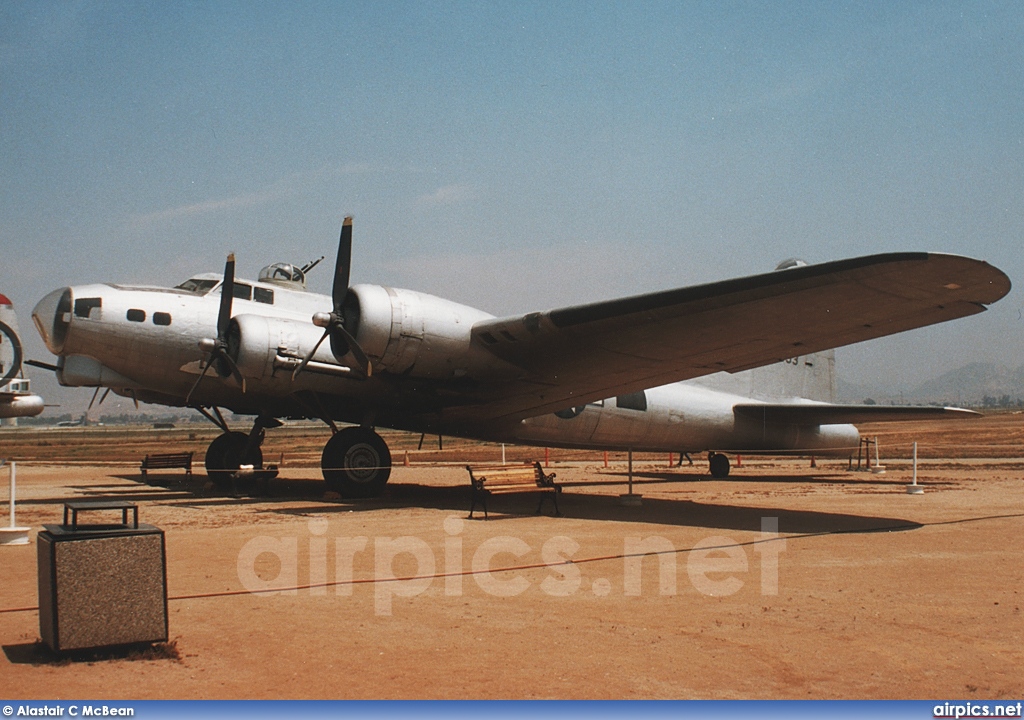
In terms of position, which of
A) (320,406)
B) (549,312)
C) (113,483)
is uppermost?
(549,312)

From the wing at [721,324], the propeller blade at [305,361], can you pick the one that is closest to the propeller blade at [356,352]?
the propeller blade at [305,361]

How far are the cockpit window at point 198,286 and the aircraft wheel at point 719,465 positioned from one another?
A: 1256 centimetres

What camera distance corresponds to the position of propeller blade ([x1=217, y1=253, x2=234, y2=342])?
14102 mm

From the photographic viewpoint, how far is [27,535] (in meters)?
9.33

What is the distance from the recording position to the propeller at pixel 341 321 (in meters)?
12.2

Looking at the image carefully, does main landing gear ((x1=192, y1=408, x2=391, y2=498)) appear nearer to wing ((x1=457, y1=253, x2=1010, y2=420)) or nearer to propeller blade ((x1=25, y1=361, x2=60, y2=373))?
wing ((x1=457, y1=253, x2=1010, y2=420))

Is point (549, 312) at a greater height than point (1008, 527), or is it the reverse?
point (549, 312)

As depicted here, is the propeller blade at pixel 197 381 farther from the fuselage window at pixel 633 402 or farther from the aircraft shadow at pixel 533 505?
the fuselage window at pixel 633 402

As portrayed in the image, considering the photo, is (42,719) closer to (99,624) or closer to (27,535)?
(99,624)

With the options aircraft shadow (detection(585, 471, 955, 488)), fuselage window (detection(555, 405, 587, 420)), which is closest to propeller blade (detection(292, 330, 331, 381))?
fuselage window (detection(555, 405, 587, 420))

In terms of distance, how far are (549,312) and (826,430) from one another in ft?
36.0

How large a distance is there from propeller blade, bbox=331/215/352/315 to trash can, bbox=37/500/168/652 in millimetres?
8047

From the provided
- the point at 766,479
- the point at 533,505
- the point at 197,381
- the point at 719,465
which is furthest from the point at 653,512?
the point at 719,465

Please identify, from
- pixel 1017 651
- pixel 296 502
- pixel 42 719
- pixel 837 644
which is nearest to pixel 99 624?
pixel 42 719
